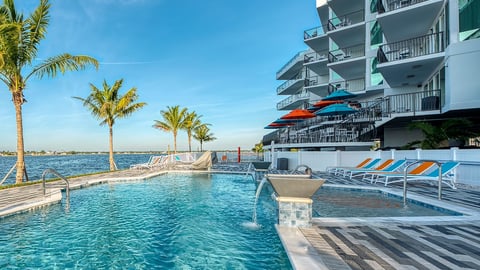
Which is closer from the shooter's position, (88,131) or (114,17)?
(114,17)

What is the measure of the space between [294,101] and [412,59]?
57.1 feet

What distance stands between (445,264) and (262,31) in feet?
64.2

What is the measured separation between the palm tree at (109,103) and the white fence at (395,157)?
11.2 metres

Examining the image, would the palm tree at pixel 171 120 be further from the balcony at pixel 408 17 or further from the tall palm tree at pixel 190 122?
the balcony at pixel 408 17

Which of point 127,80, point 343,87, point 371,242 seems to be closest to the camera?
point 371,242

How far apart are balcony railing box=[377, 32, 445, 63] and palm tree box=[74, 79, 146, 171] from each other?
54.6ft

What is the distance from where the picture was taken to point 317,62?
78.8 feet

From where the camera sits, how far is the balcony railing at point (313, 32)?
79.7 ft

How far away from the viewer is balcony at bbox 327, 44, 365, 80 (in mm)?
19719

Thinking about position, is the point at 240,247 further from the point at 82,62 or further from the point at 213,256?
the point at 82,62

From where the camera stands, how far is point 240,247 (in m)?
4.20

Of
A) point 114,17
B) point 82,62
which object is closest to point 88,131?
point 114,17

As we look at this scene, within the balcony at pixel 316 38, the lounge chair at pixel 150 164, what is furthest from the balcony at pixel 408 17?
the lounge chair at pixel 150 164

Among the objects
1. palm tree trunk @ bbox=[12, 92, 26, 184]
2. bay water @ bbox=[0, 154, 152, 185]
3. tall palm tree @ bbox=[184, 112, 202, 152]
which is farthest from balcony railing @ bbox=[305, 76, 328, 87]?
palm tree trunk @ bbox=[12, 92, 26, 184]
